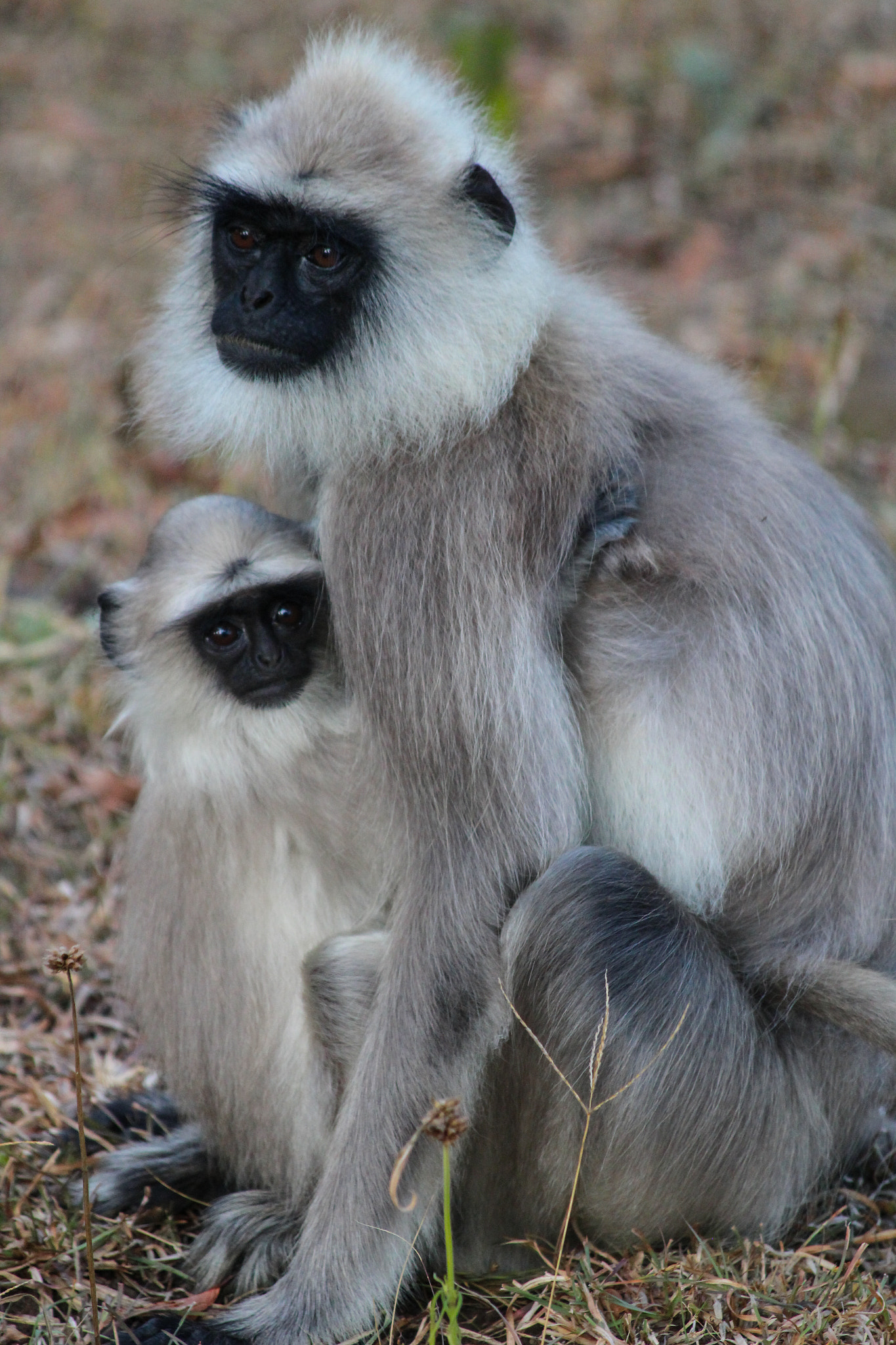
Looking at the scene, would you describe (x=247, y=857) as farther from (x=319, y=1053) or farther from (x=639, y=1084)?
(x=639, y=1084)

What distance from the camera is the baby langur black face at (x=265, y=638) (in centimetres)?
314

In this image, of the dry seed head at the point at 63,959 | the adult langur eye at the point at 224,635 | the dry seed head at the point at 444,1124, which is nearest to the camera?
the dry seed head at the point at 444,1124

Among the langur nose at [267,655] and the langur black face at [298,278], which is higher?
the langur black face at [298,278]

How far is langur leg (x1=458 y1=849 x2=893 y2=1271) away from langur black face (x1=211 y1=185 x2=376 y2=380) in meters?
1.17

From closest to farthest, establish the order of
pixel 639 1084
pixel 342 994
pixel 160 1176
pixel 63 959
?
pixel 63 959 < pixel 639 1084 < pixel 342 994 < pixel 160 1176

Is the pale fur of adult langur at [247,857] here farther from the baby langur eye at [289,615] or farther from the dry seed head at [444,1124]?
the dry seed head at [444,1124]

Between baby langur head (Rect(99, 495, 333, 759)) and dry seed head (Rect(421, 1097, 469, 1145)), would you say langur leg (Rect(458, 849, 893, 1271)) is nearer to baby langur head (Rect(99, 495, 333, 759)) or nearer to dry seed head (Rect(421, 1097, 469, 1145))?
dry seed head (Rect(421, 1097, 469, 1145))

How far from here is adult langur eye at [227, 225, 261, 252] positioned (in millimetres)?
3078

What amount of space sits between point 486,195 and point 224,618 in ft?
3.42

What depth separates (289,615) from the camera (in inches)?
124

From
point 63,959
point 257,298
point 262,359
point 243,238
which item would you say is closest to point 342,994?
point 63,959

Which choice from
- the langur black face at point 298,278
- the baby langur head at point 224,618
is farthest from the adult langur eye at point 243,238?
the baby langur head at point 224,618

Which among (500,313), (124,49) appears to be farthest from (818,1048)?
(124,49)

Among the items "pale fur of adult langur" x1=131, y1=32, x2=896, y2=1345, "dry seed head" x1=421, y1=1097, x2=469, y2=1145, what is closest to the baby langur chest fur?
"pale fur of adult langur" x1=131, y1=32, x2=896, y2=1345
